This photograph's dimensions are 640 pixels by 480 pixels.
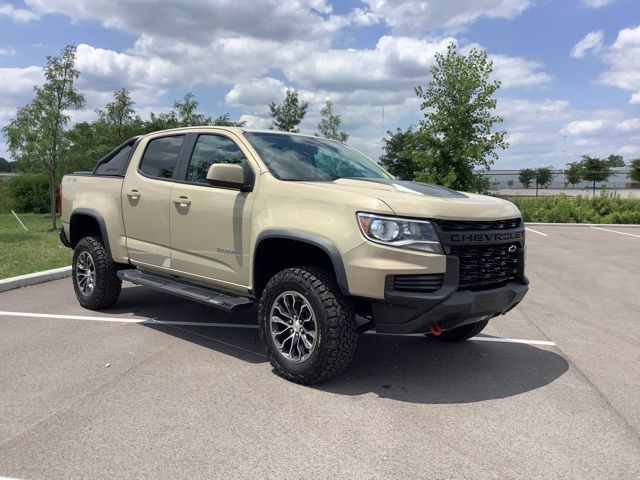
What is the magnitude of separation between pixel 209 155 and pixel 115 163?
1737 millimetres

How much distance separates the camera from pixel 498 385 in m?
4.18

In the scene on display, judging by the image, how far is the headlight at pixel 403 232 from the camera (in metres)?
3.63

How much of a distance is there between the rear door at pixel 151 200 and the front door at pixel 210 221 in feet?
0.53

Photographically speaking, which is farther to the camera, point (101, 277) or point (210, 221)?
point (101, 277)

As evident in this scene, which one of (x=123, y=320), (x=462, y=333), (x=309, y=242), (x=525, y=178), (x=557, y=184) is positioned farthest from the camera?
(x=557, y=184)

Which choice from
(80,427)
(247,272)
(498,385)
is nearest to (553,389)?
(498,385)

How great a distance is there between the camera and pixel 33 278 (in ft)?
25.8

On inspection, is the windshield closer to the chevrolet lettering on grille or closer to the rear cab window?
the chevrolet lettering on grille

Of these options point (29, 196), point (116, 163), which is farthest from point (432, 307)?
point (29, 196)

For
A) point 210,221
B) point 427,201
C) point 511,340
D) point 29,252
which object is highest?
point 427,201

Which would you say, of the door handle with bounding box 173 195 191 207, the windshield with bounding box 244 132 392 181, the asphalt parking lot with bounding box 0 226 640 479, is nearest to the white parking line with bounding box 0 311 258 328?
the asphalt parking lot with bounding box 0 226 640 479

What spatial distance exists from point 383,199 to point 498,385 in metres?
1.76

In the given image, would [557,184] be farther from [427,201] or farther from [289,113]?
[427,201]

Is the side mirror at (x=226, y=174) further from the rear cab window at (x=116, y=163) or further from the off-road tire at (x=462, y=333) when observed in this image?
the off-road tire at (x=462, y=333)
